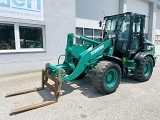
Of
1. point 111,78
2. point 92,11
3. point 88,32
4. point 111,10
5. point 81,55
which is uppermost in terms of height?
point 111,10

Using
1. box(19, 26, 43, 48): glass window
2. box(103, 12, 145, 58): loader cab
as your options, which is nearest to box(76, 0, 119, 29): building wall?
box(19, 26, 43, 48): glass window

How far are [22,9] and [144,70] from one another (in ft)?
19.9

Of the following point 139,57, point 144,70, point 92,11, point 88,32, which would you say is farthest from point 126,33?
point 92,11

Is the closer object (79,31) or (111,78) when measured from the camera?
(111,78)

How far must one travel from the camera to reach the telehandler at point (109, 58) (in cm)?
464

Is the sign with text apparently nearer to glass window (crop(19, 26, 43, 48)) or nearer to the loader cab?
glass window (crop(19, 26, 43, 48))

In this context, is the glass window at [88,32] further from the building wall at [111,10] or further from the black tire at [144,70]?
the black tire at [144,70]

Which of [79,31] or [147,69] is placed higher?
[79,31]

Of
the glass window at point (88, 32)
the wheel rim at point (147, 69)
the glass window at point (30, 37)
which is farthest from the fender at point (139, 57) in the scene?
the glass window at point (88, 32)

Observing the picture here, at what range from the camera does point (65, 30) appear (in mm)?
8711

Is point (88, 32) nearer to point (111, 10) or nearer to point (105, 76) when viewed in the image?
point (111, 10)

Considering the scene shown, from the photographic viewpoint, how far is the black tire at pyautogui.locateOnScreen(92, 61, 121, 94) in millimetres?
4551

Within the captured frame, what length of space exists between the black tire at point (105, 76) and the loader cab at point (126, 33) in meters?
1.21

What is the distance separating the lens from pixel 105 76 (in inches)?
184
